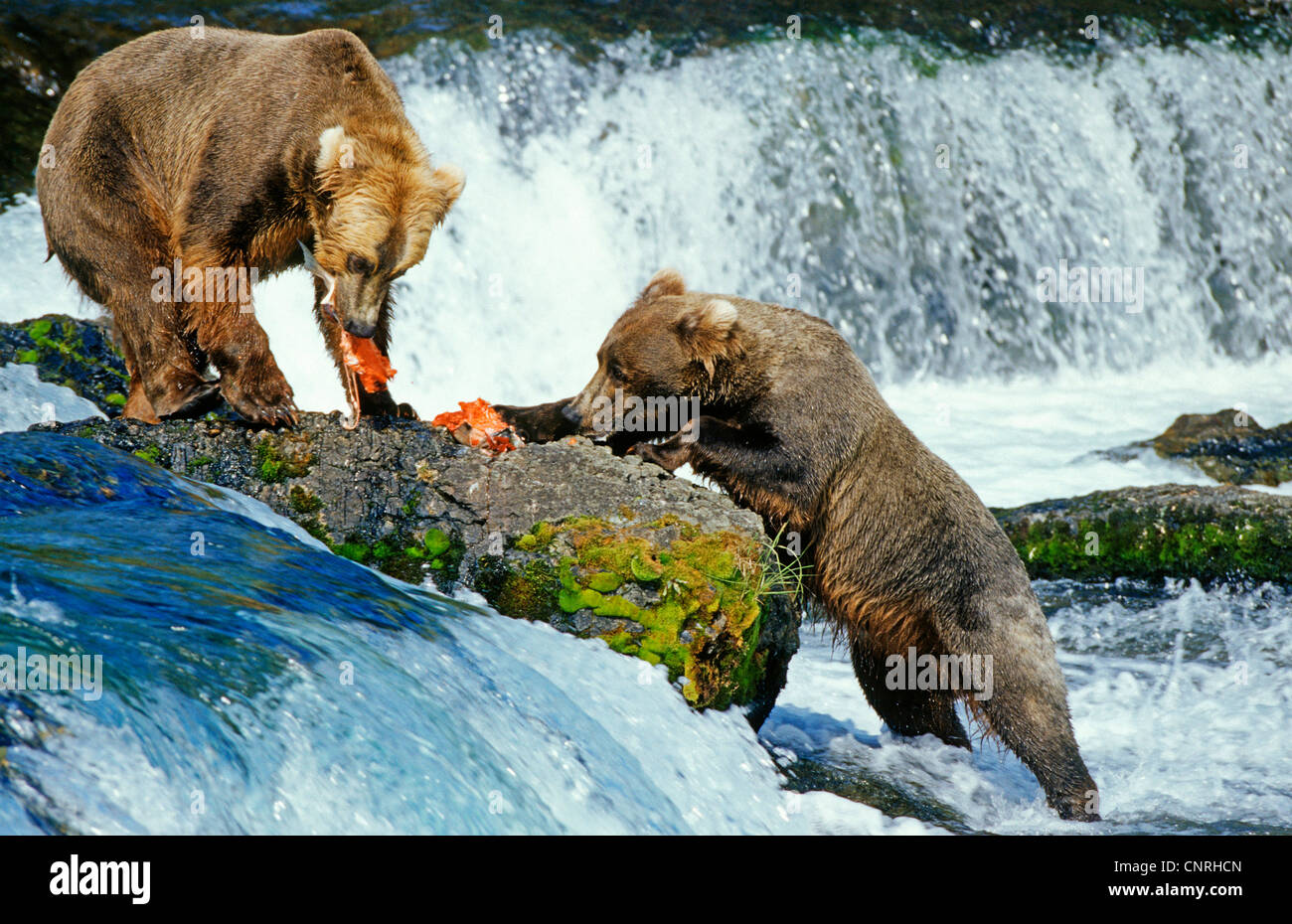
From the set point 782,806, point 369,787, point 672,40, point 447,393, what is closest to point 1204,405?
point 672,40

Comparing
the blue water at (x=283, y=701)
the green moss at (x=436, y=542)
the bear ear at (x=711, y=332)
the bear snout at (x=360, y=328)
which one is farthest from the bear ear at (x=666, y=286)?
the blue water at (x=283, y=701)

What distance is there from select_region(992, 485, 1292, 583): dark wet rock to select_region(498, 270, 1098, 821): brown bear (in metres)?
3.92

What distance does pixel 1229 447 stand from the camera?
13.0 metres

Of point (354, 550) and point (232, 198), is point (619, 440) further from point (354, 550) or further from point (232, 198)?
point (232, 198)

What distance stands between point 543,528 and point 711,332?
141cm

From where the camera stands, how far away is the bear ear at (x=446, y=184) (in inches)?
234

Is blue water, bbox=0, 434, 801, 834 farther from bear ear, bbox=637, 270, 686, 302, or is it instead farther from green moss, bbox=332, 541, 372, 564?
bear ear, bbox=637, 270, 686, 302

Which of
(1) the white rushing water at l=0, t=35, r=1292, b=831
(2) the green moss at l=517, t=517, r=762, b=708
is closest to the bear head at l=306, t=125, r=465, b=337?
(2) the green moss at l=517, t=517, r=762, b=708

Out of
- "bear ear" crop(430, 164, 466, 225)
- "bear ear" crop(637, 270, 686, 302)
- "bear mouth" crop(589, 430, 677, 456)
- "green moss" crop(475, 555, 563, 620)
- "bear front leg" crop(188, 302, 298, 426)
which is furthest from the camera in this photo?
"bear ear" crop(637, 270, 686, 302)

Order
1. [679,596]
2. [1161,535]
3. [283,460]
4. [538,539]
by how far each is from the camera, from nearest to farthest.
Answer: [679,596] < [538,539] < [283,460] < [1161,535]

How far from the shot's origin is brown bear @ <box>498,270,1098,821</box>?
599 cm

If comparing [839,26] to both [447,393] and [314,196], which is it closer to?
[447,393]

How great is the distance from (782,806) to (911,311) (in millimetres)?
11706

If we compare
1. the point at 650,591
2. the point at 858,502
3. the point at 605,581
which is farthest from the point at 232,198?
the point at 858,502
